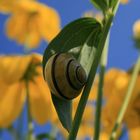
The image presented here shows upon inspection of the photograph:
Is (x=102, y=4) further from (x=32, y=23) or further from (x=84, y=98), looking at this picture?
(x=32, y=23)

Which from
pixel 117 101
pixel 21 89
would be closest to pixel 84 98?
pixel 117 101

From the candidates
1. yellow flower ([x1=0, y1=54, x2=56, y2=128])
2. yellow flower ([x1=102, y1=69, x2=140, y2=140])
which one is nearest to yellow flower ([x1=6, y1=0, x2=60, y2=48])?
yellow flower ([x1=0, y1=54, x2=56, y2=128])

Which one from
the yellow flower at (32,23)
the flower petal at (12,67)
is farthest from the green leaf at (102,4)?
the yellow flower at (32,23)

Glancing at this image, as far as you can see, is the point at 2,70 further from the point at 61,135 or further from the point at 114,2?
the point at 114,2

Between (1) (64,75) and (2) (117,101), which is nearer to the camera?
(1) (64,75)

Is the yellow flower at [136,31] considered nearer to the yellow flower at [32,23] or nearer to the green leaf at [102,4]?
the yellow flower at [32,23]

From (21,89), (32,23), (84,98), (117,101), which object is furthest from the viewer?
(32,23)

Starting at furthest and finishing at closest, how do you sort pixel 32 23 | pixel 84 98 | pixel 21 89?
pixel 32 23, pixel 21 89, pixel 84 98

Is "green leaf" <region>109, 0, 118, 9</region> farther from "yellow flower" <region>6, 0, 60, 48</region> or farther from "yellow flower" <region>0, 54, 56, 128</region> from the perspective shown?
"yellow flower" <region>6, 0, 60, 48</region>

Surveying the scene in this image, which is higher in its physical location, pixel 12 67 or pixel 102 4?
pixel 102 4
